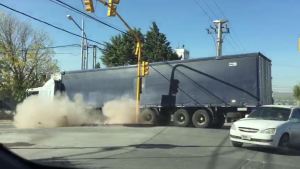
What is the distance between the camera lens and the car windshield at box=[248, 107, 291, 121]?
655 inches

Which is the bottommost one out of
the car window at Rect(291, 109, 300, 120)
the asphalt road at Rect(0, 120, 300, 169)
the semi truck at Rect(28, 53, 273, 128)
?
the asphalt road at Rect(0, 120, 300, 169)

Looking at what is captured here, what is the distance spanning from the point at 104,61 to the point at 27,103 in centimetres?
3152

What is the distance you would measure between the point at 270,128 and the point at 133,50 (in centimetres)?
4517

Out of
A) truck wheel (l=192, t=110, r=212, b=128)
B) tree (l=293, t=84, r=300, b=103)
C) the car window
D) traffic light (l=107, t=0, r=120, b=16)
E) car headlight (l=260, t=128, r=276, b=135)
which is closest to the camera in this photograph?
car headlight (l=260, t=128, r=276, b=135)

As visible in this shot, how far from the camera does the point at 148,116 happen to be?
2855 centimetres

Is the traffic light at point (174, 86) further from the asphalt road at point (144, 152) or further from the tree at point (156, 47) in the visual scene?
the tree at point (156, 47)

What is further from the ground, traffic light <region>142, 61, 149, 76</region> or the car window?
traffic light <region>142, 61, 149, 76</region>

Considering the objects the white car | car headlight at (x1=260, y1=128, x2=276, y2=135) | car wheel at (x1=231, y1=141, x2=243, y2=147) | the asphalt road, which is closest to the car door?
the white car

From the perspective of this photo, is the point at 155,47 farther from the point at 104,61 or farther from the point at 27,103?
the point at 27,103

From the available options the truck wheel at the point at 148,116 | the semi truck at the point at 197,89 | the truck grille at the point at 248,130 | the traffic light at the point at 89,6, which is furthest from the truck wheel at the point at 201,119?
the truck grille at the point at 248,130

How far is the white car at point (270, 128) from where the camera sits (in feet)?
50.4

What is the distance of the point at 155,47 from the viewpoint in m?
60.8

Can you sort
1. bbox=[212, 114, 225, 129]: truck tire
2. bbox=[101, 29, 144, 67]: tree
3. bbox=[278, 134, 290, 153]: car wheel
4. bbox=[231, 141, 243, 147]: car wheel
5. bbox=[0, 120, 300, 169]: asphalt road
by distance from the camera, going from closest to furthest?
bbox=[0, 120, 300, 169]: asphalt road → bbox=[278, 134, 290, 153]: car wheel → bbox=[231, 141, 243, 147]: car wheel → bbox=[212, 114, 225, 129]: truck tire → bbox=[101, 29, 144, 67]: tree

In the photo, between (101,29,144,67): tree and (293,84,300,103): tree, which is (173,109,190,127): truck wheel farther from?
(293,84,300,103): tree
